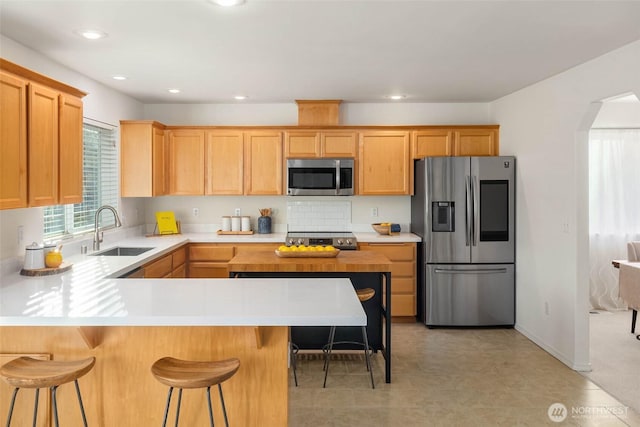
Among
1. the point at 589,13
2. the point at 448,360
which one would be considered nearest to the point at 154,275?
the point at 448,360

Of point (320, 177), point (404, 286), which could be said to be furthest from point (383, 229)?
point (320, 177)

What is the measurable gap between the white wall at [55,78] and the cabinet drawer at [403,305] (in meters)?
3.05

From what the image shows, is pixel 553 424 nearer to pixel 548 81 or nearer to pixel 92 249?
pixel 548 81

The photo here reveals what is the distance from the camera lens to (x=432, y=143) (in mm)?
5449

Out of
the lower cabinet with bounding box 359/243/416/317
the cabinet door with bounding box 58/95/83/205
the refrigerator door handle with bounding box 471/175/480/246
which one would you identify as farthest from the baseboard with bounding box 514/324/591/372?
the cabinet door with bounding box 58/95/83/205

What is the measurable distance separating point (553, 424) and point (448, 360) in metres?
1.16

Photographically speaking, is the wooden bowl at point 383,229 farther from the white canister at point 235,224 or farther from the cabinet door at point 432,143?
the white canister at point 235,224

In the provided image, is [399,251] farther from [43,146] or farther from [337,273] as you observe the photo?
[43,146]

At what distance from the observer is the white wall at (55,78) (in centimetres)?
319

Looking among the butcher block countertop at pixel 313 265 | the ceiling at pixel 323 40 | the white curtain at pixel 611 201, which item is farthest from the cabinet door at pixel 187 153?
the white curtain at pixel 611 201

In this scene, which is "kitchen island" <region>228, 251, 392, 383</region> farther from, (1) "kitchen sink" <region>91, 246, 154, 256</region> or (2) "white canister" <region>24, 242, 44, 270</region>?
(2) "white canister" <region>24, 242, 44, 270</region>

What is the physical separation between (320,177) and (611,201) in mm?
3463

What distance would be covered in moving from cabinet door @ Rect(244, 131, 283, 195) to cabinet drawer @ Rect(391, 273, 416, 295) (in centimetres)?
165

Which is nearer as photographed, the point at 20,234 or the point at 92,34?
the point at 92,34
